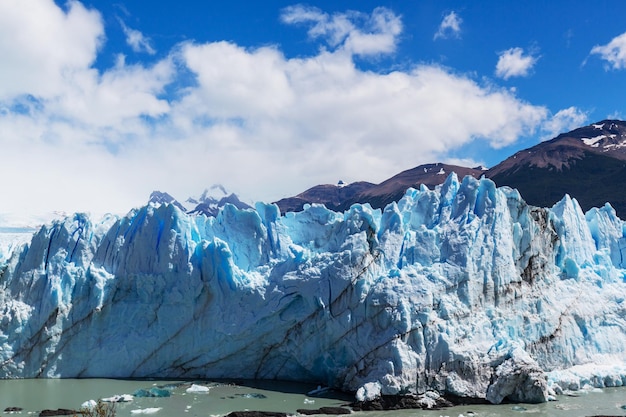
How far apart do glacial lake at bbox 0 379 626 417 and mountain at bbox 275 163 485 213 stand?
5333 centimetres

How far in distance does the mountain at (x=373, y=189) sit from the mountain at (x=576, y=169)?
19.2 feet

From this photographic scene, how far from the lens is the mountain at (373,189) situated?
72500 millimetres

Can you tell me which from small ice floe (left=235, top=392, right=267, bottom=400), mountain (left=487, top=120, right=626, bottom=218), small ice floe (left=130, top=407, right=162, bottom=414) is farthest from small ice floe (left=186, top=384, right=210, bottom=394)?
mountain (left=487, top=120, right=626, bottom=218)

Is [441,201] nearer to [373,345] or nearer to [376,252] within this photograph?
[376,252]

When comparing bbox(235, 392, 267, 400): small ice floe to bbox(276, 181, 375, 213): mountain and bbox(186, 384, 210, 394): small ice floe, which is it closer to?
bbox(186, 384, 210, 394): small ice floe

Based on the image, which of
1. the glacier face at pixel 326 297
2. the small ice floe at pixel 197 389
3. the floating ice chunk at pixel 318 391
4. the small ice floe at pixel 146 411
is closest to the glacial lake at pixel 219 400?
the small ice floe at pixel 146 411

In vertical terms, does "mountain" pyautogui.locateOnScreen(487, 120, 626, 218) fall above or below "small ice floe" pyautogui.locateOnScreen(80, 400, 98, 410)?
above

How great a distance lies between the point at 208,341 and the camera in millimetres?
18219

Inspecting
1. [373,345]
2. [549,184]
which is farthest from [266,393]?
[549,184]

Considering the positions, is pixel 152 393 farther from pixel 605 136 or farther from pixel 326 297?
pixel 605 136

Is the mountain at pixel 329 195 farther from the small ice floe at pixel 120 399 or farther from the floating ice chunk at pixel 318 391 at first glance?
the small ice floe at pixel 120 399

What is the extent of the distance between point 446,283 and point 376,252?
7.31 feet

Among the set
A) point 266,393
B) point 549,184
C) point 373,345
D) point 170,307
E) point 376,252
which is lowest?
point 266,393

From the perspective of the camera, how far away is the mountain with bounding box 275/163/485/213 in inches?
2854
